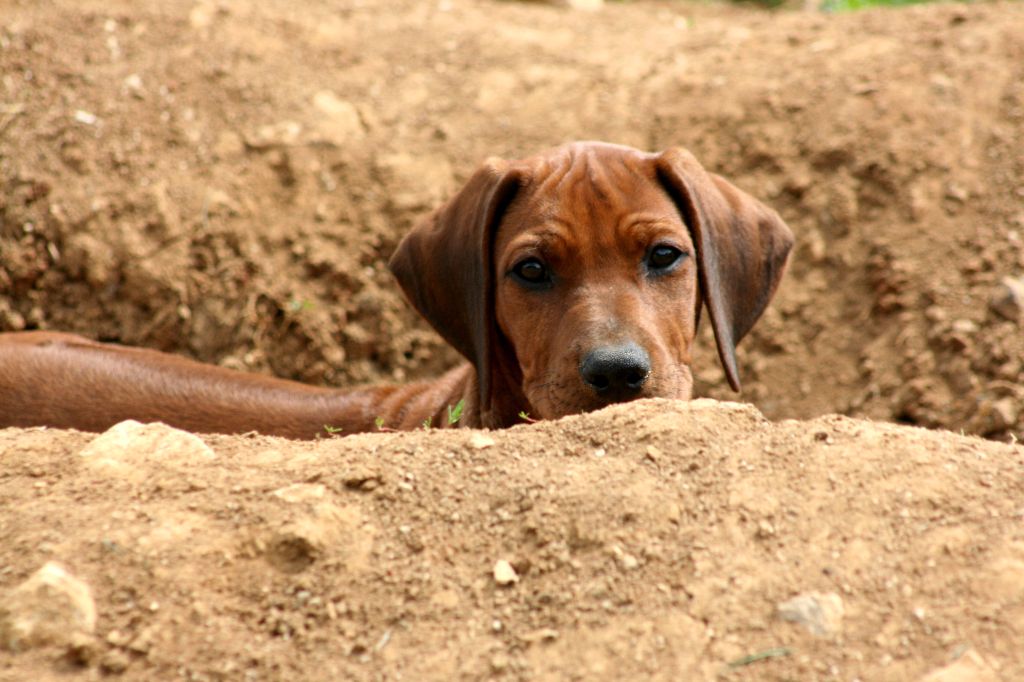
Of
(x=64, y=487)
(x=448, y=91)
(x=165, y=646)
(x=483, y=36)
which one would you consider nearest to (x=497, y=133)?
(x=448, y=91)

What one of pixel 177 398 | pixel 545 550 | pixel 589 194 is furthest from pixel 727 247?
pixel 177 398

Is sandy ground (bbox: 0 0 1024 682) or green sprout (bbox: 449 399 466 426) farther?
green sprout (bbox: 449 399 466 426)

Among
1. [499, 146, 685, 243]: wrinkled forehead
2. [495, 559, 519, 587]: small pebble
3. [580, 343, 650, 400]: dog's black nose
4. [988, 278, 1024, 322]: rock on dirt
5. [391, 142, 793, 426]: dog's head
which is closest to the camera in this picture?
[495, 559, 519, 587]: small pebble

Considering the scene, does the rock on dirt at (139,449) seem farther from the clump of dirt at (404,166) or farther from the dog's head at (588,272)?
the clump of dirt at (404,166)

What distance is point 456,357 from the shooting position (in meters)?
7.66

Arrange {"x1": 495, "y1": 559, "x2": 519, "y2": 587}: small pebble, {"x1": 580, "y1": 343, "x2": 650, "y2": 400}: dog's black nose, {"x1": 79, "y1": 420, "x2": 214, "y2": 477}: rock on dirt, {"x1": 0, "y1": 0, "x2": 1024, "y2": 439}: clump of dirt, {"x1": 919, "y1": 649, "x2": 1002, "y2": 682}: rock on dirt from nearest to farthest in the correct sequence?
1. {"x1": 919, "y1": 649, "x2": 1002, "y2": 682}: rock on dirt
2. {"x1": 495, "y1": 559, "x2": 519, "y2": 587}: small pebble
3. {"x1": 79, "y1": 420, "x2": 214, "y2": 477}: rock on dirt
4. {"x1": 580, "y1": 343, "x2": 650, "y2": 400}: dog's black nose
5. {"x1": 0, "y1": 0, "x2": 1024, "y2": 439}: clump of dirt

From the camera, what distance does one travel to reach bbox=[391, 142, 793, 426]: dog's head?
4.38 m

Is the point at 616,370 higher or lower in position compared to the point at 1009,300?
higher

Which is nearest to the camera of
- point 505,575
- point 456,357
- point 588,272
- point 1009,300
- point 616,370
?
point 505,575

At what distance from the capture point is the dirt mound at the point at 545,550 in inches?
107

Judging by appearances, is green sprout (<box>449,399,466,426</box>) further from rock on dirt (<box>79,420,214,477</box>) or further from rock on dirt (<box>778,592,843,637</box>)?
rock on dirt (<box>778,592,843,637</box>)

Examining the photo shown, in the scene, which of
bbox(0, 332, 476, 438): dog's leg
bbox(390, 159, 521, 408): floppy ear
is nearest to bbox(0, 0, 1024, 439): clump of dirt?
bbox(0, 332, 476, 438): dog's leg

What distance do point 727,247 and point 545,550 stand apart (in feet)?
7.88

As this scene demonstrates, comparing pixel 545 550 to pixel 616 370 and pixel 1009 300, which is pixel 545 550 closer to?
pixel 616 370
